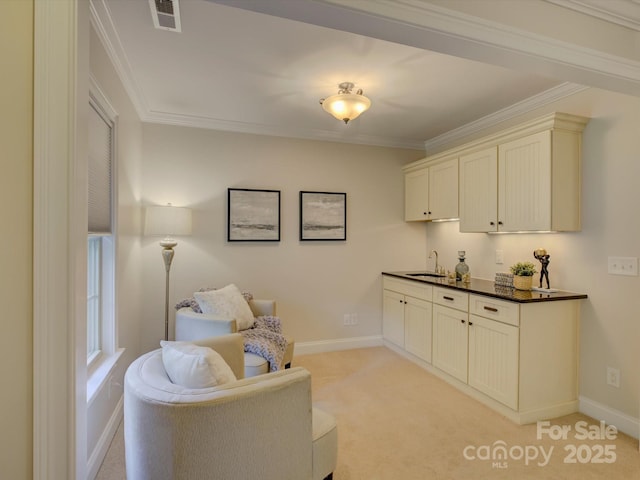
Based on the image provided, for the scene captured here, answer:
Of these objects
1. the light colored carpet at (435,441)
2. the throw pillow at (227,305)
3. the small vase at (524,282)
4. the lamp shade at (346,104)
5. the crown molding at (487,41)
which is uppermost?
the lamp shade at (346,104)

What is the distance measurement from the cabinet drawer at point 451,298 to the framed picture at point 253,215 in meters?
1.77

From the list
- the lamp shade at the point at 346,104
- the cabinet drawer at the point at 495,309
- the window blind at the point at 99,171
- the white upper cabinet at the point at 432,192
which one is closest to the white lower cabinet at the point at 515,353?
the cabinet drawer at the point at 495,309

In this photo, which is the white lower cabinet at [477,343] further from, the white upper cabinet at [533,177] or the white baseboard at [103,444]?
the white baseboard at [103,444]

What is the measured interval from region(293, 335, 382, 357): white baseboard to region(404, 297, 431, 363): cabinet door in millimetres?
512

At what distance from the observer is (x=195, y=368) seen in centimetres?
150

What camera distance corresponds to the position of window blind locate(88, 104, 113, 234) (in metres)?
2.01

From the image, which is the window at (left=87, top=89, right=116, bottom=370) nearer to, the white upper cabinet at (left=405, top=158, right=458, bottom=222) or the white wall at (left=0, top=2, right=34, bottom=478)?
the white wall at (left=0, top=2, right=34, bottom=478)

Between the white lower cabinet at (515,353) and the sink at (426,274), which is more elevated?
the sink at (426,274)

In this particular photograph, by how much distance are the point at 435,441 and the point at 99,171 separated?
Result: 2.78 metres

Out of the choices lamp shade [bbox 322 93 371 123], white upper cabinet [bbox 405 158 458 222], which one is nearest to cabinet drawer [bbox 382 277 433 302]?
white upper cabinet [bbox 405 158 458 222]

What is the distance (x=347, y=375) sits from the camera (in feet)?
11.1

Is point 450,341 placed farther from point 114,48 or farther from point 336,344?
point 114,48

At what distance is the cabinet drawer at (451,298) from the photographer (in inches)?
120

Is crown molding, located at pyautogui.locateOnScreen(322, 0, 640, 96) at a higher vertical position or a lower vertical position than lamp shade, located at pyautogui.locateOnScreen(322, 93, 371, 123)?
lower
